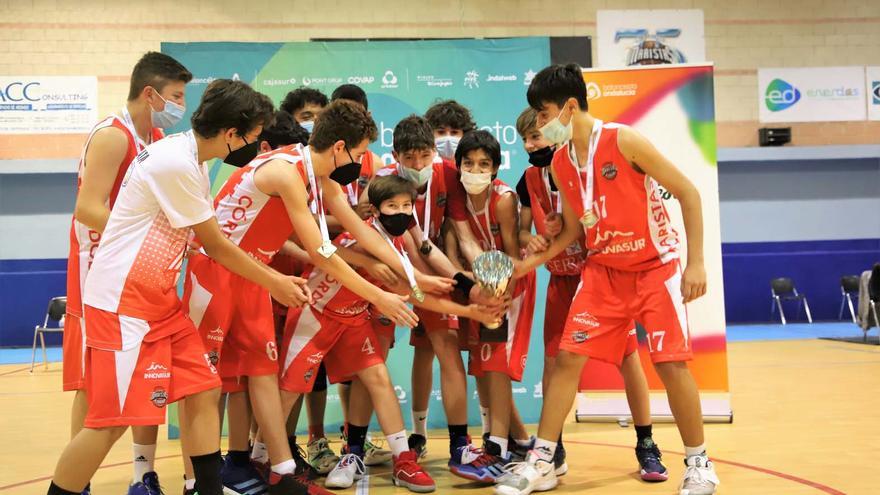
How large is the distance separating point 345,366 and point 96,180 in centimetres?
170

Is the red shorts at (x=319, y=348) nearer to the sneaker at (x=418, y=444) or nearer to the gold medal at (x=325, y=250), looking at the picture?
the gold medal at (x=325, y=250)

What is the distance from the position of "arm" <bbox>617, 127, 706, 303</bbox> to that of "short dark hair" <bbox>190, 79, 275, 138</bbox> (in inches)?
72.0

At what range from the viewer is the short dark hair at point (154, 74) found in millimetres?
4402

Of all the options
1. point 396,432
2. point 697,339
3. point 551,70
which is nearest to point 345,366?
point 396,432

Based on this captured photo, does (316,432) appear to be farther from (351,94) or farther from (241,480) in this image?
(351,94)

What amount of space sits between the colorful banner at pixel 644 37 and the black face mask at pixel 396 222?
42.0ft

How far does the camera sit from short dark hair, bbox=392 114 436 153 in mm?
4973

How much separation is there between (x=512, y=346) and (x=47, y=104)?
13.7 meters

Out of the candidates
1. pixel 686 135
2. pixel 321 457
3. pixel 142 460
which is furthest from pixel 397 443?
pixel 686 135

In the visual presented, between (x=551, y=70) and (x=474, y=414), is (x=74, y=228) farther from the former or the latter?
(x=474, y=414)

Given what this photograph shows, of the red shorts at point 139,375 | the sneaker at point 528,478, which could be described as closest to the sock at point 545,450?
the sneaker at point 528,478

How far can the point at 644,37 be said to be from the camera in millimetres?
16969

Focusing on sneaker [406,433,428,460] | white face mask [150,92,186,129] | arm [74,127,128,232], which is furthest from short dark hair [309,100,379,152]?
sneaker [406,433,428,460]

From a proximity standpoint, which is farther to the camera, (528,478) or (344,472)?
(344,472)
